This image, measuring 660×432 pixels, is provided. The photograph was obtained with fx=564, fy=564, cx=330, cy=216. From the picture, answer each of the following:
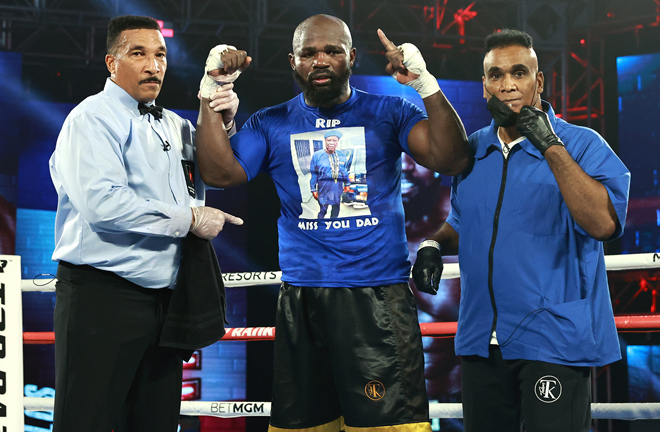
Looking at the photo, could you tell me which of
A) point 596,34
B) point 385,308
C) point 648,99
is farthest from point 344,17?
point 385,308

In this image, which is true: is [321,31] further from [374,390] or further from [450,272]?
A: [450,272]

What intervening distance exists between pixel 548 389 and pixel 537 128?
665 millimetres

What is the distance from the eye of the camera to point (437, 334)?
2.30m

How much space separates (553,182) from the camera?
150cm

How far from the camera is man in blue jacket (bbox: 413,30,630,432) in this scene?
4.66ft

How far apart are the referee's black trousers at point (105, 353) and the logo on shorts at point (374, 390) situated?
0.57 meters

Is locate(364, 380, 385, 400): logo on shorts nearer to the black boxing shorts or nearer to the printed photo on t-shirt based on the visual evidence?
the black boxing shorts

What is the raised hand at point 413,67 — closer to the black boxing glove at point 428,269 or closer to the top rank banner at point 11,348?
the black boxing glove at point 428,269

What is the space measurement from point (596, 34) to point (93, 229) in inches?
162

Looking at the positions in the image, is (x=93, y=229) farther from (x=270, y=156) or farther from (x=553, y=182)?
(x=553, y=182)

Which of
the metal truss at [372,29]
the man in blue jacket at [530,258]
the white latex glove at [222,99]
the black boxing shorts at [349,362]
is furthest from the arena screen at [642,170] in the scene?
the white latex glove at [222,99]

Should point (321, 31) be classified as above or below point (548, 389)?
above

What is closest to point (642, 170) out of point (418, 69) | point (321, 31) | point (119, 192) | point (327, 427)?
point (418, 69)

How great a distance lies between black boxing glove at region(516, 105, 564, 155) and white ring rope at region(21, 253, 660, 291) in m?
0.77
